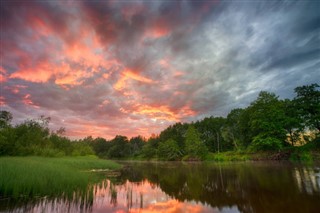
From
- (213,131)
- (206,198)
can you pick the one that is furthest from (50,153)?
(213,131)

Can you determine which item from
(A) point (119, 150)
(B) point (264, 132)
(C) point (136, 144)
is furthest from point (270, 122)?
(C) point (136, 144)

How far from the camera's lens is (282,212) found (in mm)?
9227

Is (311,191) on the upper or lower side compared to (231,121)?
lower

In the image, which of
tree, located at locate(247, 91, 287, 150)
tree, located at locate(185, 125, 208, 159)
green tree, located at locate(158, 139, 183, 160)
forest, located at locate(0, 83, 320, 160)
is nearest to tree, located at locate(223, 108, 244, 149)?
forest, located at locate(0, 83, 320, 160)

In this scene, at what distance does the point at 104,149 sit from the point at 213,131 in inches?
3831

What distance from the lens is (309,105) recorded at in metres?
46.6

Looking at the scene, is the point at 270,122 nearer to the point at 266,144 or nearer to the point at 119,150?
the point at 266,144

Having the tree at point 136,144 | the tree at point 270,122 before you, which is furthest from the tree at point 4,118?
the tree at point 136,144

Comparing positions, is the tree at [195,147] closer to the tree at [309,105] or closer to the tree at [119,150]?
the tree at [309,105]

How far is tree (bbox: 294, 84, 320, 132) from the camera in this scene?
149 ft

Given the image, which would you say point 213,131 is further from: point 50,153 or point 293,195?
point 293,195

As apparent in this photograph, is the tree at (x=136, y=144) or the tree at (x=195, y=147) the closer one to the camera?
the tree at (x=195, y=147)

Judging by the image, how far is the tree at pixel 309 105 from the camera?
45562mm

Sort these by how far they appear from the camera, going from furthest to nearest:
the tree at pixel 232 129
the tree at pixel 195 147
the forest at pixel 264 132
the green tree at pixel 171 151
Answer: the green tree at pixel 171 151 < the tree at pixel 232 129 < the tree at pixel 195 147 < the forest at pixel 264 132
